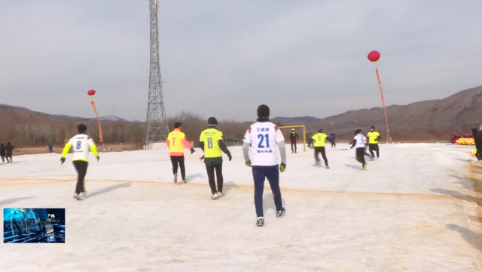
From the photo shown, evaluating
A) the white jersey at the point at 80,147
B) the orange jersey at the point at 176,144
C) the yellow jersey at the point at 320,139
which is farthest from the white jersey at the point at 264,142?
the yellow jersey at the point at 320,139

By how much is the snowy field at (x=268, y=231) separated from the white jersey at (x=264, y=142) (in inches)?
39.1

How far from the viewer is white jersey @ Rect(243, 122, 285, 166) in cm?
531

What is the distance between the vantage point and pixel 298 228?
501 centimetres

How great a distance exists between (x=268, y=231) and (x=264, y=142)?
4.38ft

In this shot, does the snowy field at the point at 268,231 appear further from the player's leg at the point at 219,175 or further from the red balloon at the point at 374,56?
the red balloon at the point at 374,56

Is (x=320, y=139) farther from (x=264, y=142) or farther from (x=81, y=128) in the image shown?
(x=81, y=128)

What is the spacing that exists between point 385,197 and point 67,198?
7140 millimetres

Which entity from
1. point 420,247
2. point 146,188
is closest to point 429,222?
point 420,247

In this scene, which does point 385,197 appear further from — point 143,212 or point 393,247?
point 143,212

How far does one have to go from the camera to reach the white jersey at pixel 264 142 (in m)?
5.31

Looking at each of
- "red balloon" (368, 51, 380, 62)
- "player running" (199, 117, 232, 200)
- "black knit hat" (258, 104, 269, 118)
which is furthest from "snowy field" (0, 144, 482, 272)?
"red balloon" (368, 51, 380, 62)

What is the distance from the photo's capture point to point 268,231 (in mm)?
4914

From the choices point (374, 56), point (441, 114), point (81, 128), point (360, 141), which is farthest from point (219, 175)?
point (441, 114)

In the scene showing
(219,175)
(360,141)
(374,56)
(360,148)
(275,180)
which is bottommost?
(219,175)
